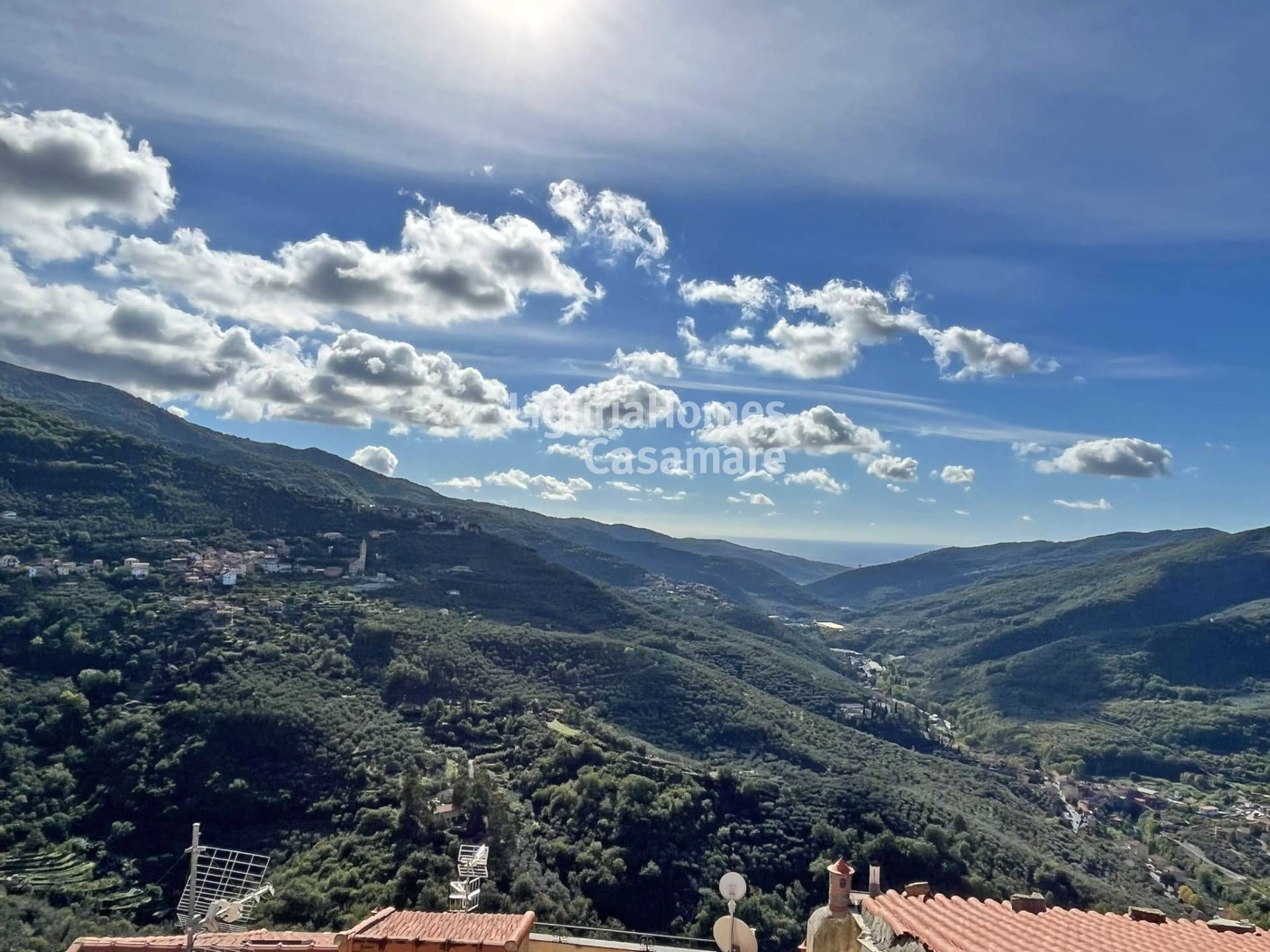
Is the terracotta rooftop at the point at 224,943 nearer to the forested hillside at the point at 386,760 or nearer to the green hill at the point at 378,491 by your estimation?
the forested hillside at the point at 386,760

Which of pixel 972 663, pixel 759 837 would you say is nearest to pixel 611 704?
pixel 759 837

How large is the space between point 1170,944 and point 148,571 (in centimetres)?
4842

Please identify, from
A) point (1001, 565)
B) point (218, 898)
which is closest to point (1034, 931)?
point (218, 898)

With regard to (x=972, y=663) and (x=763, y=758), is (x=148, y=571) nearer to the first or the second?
(x=763, y=758)

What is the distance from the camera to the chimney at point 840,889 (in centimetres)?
598

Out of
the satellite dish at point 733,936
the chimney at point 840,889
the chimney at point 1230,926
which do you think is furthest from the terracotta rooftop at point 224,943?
the chimney at point 1230,926

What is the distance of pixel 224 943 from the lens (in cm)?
619

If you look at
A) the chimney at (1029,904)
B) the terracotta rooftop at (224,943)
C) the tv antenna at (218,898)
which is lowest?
the tv antenna at (218,898)

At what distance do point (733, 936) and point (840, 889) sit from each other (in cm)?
127

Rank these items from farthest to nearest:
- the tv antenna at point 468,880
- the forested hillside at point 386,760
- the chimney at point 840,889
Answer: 1. the forested hillside at point 386,760
2. the tv antenna at point 468,880
3. the chimney at point 840,889

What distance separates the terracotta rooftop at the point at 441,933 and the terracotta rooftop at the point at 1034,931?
3.06 metres

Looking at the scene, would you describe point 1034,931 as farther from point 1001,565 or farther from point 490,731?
point 1001,565

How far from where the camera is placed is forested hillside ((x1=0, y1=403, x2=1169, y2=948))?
20234 millimetres

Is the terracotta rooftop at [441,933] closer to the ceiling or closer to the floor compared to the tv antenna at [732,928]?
closer to the floor
